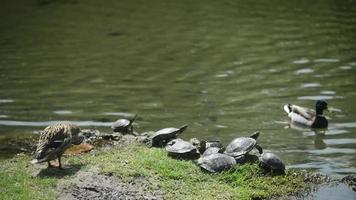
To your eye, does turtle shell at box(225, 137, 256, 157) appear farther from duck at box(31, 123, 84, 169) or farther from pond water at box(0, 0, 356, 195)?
duck at box(31, 123, 84, 169)

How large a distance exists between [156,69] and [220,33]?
4402 mm

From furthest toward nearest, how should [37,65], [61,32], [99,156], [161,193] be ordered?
[61,32] < [37,65] < [99,156] < [161,193]

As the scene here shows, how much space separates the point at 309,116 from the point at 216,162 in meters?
4.51

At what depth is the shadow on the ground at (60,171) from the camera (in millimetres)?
9680

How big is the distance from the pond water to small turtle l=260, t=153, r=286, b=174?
118 centimetres

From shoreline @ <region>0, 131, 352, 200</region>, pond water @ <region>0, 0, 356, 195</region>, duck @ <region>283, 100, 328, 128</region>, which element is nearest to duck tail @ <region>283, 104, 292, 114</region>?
duck @ <region>283, 100, 328, 128</region>

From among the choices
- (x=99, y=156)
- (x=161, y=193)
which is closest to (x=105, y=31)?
(x=99, y=156)

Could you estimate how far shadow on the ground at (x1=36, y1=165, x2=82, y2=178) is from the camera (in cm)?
968

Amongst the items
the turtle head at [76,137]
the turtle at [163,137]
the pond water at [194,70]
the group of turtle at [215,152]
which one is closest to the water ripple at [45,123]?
the pond water at [194,70]

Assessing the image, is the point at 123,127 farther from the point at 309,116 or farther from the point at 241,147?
the point at 309,116

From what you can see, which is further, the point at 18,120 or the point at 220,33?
the point at 220,33

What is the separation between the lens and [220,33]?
21.2 metres

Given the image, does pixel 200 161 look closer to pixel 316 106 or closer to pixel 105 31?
pixel 316 106

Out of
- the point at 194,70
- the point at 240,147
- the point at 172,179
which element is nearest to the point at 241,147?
the point at 240,147
